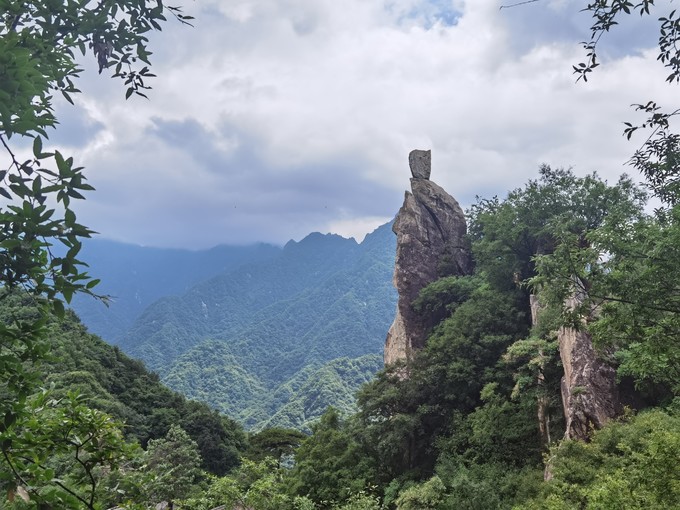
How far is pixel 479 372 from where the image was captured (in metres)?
20.5

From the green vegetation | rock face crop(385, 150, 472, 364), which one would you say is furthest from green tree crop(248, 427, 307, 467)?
rock face crop(385, 150, 472, 364)

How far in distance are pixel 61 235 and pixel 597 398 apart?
1560 centimetres

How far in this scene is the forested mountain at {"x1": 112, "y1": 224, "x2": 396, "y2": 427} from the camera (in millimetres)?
88625

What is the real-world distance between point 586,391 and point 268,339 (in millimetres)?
124587

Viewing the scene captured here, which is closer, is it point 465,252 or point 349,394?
point 465,252

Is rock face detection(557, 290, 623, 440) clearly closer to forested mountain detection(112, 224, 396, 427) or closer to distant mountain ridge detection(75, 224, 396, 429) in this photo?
forested mountain detection(112, 224, 396, 427)

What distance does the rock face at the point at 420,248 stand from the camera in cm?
3040

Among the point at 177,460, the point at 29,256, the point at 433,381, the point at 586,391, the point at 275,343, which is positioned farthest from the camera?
the point at 275,343

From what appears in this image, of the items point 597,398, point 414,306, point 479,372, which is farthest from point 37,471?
point 414,306

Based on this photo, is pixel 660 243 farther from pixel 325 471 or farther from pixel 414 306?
pixel 414 306

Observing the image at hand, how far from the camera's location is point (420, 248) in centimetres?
3188

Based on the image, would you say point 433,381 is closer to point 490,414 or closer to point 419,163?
point 490,414

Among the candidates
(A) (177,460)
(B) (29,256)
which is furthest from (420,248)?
(B) (29,256)

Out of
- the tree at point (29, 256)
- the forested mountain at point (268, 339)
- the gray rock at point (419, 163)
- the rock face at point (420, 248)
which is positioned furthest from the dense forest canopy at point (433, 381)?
the forested mountain at point (268, 339)
